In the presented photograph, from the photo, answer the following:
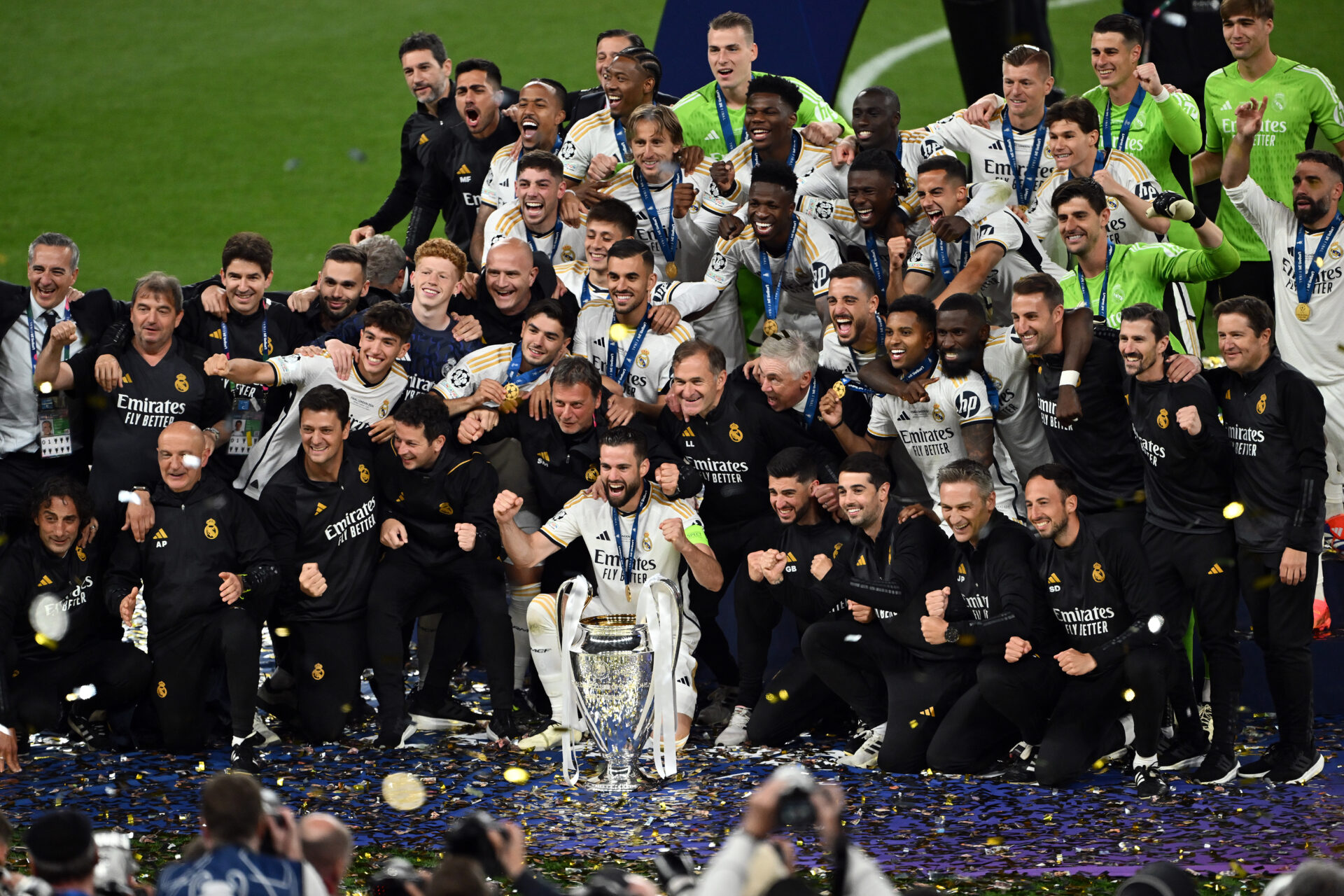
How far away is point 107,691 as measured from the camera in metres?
7.75

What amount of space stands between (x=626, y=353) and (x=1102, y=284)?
2.26m

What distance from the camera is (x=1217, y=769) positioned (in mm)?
6941

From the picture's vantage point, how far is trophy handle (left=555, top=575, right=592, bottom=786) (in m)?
7.22

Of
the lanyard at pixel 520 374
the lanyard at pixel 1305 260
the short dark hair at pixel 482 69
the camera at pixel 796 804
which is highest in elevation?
the short dark hair at pixel 482 69

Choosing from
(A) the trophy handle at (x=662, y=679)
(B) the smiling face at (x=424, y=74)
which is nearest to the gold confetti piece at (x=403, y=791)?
(A) the trophy handle at (x=662, y=679)

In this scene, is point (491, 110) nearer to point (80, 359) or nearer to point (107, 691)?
point (80, 359)

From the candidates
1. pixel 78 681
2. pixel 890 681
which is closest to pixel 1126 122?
pixel 890 681

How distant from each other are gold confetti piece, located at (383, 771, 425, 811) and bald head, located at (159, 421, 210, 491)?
1.63 m

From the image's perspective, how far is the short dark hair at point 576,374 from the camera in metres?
7.93

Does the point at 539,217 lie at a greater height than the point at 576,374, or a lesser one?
greater

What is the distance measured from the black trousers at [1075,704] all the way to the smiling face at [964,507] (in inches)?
22.0

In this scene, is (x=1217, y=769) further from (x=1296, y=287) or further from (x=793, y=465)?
(x=1296, y=287)

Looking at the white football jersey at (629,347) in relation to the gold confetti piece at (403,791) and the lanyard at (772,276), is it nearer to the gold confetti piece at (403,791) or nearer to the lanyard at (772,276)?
the lanyard at (772,276)

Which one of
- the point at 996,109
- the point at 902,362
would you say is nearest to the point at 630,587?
the point at 902,362
